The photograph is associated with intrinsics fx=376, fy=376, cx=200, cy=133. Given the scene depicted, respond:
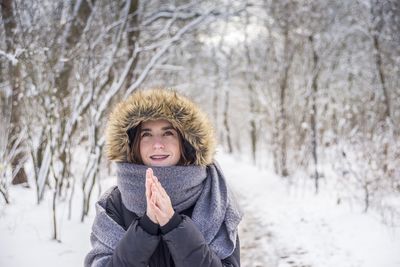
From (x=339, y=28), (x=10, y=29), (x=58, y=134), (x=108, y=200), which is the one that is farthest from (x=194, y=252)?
(x=339, y=28)

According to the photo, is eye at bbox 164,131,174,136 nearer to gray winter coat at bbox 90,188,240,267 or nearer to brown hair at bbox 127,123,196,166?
brown hair at bbox 127,123,196,166

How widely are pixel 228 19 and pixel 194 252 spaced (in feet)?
21.1

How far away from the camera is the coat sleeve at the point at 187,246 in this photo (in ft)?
4.36

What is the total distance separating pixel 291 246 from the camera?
16.5 feet

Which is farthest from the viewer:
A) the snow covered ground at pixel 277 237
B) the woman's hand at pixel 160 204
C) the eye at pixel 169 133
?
the snow covered ground at pixel 277 237

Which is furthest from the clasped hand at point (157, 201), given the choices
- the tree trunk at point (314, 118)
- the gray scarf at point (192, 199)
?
the tree trunk at point (314, 118)

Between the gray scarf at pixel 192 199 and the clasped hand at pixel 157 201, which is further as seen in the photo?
the gray scarf at pixel 192 199

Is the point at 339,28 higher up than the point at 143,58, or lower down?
higher up

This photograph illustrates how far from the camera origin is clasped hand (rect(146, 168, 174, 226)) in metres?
1.31

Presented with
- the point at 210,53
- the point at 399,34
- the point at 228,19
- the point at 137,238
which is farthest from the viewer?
the point at 210,53

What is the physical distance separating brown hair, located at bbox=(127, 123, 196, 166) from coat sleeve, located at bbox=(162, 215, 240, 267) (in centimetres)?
34

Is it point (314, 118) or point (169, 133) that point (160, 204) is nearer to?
point (169, 133)

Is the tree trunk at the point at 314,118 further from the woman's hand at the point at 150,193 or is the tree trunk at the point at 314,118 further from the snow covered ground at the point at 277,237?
the woman's hand at the point at 150,193

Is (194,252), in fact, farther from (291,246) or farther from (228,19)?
(228,19)
